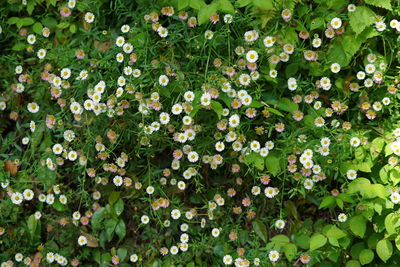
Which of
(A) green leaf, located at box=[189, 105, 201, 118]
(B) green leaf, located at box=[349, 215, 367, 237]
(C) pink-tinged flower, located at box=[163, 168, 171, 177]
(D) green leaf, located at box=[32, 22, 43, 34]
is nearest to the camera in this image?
(A) green leaf, located at box=[189, 105, 201, 118]

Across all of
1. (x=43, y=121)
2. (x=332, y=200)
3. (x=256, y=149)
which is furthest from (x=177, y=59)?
(x=332, y=200)

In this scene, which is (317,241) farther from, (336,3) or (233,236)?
(336,3)

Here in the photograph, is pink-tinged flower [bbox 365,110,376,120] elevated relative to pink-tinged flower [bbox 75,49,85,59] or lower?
lower

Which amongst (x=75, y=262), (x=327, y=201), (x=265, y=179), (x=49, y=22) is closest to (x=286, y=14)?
(x=265, y=179)

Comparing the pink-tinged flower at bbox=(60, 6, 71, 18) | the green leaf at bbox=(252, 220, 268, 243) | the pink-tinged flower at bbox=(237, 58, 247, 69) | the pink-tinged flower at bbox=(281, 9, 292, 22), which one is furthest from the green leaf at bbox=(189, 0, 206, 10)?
the green leaf at bbox=(252, 220, 268, 243)

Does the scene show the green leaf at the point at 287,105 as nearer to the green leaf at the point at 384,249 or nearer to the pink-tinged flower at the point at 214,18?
the pink-tinged flower at the point at 214,18

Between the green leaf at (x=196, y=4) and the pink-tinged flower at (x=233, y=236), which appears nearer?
the green leaf at (x=196, y=4)

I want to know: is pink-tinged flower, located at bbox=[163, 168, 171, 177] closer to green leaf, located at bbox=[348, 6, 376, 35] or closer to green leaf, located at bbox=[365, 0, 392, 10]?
green leaf, located at bbox=[348, 6, 376, 35]

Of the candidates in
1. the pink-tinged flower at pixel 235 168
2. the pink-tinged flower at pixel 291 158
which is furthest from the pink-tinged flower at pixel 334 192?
the pink-tinged flower at pixel 235 168
